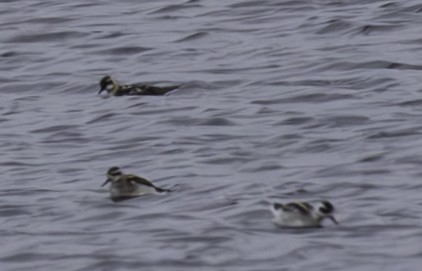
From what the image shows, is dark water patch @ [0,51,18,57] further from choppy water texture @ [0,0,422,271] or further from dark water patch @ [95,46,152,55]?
dark water patch @ [95,46,152,55]

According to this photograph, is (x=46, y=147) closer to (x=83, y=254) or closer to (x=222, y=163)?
(x=222, y=163)

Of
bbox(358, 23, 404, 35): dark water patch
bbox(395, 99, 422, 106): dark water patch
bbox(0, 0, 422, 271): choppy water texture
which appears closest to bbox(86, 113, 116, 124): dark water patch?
bbox(0, 0, 422, 271): choppy water texture

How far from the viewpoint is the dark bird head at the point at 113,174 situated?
16.9 meters

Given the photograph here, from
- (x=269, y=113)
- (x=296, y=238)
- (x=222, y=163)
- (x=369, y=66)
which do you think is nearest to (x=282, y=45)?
(x=369, y=66)

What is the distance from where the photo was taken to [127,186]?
1658 cm

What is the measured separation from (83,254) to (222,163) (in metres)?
3.16

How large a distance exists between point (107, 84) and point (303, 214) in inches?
254

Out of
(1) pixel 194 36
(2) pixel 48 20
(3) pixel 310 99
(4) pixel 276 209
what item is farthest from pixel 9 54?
(4) pixel 276 209

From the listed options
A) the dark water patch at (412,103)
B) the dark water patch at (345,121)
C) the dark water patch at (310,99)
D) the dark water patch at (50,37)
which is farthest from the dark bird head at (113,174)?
the dark water patch at (50,37)

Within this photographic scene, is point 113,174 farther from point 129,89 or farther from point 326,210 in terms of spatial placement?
point 129,89

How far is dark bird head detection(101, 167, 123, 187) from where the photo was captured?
1692 centimetres

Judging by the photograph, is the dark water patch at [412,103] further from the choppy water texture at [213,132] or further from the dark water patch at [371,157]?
the dark water patch at [371,157]

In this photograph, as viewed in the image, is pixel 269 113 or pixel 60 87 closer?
pixel 269 113

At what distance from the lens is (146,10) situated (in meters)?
26.8
